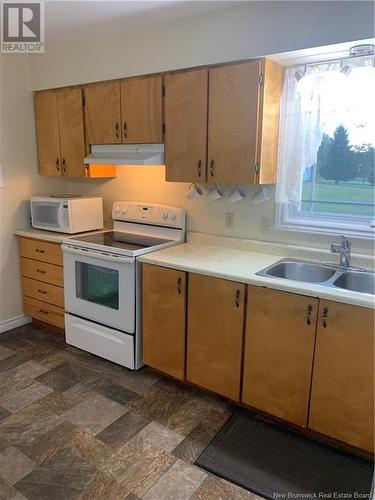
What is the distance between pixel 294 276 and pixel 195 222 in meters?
0.92

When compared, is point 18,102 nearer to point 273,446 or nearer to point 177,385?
point 177,385

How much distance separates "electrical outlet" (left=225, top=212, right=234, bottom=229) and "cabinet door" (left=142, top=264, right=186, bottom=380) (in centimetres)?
68

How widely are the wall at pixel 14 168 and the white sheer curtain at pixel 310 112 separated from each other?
2259 mm

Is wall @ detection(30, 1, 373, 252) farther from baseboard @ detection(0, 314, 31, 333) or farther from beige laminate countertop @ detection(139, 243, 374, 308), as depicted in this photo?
baseboard @ detection(0, 314, 31, 333)

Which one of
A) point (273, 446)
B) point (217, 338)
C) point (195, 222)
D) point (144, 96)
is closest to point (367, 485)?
point (273, 446)

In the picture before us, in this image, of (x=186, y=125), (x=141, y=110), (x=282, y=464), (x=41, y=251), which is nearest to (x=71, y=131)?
(x=141, y=110)

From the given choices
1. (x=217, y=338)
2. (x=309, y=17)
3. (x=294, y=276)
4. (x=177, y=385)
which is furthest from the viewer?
(x=177, y=385)

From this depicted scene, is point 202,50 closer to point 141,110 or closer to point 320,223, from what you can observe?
point 141,110

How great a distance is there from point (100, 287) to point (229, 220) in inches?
43.4

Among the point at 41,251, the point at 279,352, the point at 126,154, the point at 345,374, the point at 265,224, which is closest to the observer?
the point at 345,374

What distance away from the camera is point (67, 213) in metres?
3.12

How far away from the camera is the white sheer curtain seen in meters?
2.28

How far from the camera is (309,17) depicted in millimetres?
1982

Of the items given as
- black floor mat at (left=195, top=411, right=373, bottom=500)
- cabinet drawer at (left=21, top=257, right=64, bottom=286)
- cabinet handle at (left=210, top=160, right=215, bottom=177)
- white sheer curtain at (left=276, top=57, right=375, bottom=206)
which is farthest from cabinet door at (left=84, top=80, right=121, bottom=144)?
black floor mat at (left=195, top=411, right=373, bottom=500)
